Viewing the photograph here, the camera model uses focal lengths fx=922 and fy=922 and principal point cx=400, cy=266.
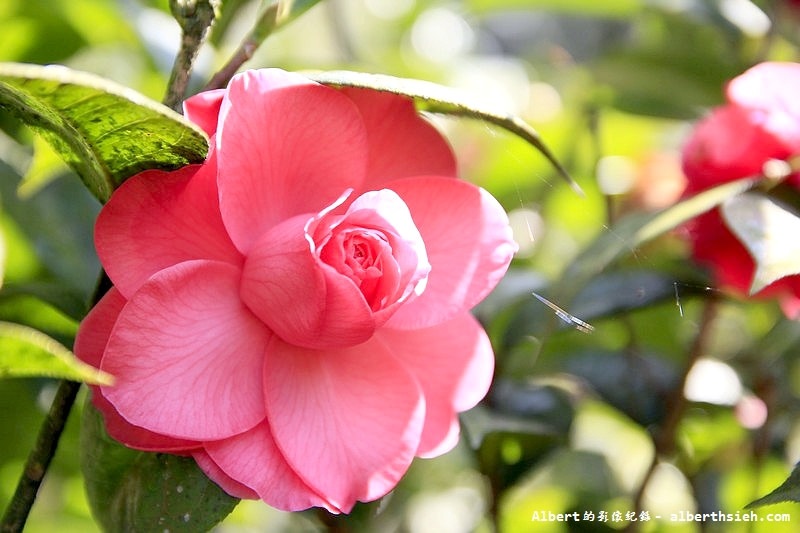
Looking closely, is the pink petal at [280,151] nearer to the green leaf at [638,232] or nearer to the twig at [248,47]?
the twig at [248,47]

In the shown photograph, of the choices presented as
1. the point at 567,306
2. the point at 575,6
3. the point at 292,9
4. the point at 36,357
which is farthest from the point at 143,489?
the point at 575,6

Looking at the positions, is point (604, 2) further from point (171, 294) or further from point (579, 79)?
point (171, 294)

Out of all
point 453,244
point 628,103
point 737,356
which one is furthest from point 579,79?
point 453,244

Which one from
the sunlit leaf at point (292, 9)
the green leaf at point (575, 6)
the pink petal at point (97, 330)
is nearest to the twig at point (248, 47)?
the sunlit leaf at point (292, 9)

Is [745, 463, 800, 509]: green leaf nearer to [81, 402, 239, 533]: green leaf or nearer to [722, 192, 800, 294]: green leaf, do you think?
[722, 192, 800, 294]: green leaf

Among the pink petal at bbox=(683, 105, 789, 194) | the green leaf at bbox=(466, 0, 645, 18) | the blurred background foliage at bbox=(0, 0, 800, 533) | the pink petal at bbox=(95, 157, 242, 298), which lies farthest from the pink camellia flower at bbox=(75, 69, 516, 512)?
the green leaf at bbox=(466, 0, 645, 18)
